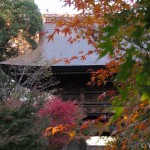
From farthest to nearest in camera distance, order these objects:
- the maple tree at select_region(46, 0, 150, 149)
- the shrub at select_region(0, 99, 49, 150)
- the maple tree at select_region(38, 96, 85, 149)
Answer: the maple tree at select_region(38, 96, 85, 149)
the shrub at select_region(0, 99, 49, 150)
the maple tree at select_region(46, 0, 150, 149)

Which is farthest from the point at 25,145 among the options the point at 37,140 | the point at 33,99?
the point at 33,99

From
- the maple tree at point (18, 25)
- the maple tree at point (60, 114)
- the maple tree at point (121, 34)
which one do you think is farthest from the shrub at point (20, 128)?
the maple tree at point (18, 25)

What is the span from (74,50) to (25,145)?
16.7ft

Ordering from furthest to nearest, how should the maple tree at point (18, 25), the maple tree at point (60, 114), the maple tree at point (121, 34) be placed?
the maple tree at point (18, 25) < the maple tree at point (60, 114) < the maple tree at point (121, 34)

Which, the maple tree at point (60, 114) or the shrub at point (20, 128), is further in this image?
the maple tree at point (60, 114)

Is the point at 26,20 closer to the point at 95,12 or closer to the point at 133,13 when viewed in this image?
the point at 95,12

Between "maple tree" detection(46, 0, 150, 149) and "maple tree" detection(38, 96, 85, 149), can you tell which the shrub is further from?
"maple tree" detection(46, 0, 150, 149)

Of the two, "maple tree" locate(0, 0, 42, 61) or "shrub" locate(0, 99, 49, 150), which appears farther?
"maple tree" locate(0, 0, 42, 61)

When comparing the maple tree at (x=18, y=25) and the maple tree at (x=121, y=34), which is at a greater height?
the maple tree at (x=121, y=34)

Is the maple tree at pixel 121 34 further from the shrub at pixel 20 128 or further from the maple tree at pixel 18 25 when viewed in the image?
the maple tree at pixel 18 25

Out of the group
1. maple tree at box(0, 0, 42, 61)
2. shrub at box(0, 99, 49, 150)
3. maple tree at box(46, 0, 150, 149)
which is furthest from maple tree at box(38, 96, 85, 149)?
maple tree at box(0, 0, 42, 61)

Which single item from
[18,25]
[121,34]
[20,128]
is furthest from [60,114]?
[18,25]

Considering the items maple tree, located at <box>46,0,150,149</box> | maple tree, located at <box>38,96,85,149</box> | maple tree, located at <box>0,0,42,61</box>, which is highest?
maple tree, located at <box>46,0,150,149</box>

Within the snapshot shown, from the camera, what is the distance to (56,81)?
11.3 m
